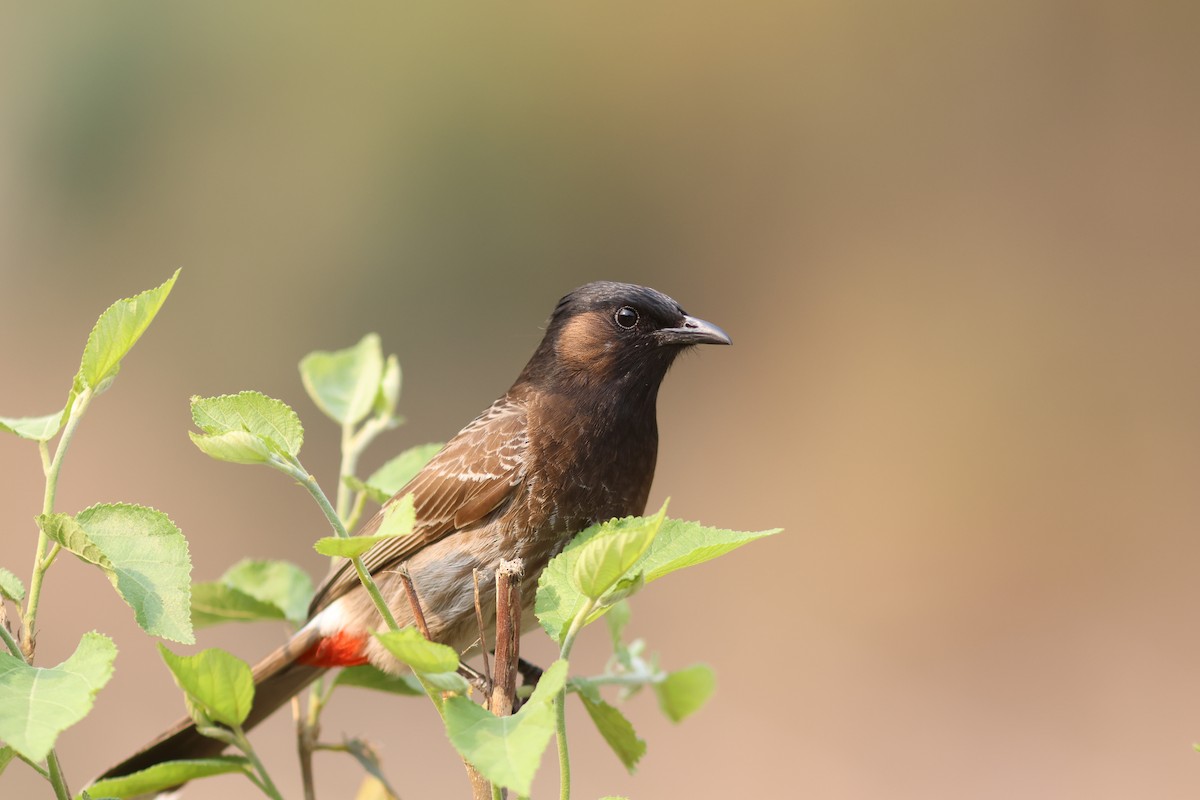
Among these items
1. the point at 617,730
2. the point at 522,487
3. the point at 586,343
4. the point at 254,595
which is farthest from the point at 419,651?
the point at 586,343

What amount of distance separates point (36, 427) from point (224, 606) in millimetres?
727

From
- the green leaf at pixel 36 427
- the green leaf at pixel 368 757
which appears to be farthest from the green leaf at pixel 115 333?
the green leaf at pixel 368 757

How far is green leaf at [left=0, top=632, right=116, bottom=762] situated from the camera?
1.37 m

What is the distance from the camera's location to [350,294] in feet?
30.2

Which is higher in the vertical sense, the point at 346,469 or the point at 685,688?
the point at 346,469

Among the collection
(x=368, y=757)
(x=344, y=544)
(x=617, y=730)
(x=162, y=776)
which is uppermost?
→ (x=344, y=544)

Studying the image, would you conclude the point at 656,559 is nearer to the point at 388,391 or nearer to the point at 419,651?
the point at 419,651

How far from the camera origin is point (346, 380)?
275 centimetres

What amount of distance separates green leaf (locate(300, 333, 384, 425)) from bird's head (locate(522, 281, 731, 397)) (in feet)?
3.03

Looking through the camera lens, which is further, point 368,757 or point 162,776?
point 368,757

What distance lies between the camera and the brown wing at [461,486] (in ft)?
10.8

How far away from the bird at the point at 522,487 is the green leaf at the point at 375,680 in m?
0.41

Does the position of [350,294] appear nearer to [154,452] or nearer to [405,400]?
[405,400]

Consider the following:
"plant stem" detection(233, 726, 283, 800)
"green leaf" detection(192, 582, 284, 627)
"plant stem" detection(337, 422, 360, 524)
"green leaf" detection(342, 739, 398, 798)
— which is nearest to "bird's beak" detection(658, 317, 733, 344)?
"plant stem" detection(337, 422, 360, 524)
